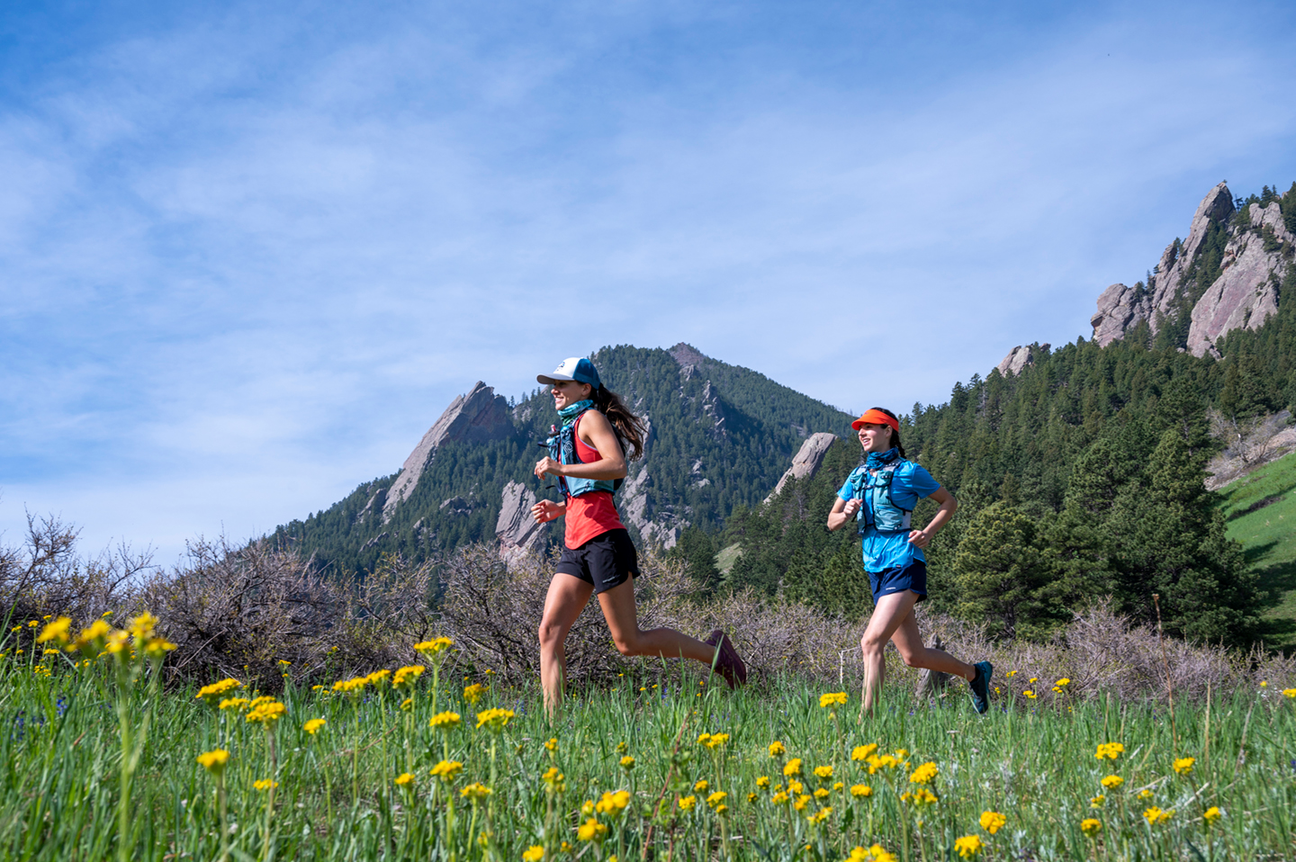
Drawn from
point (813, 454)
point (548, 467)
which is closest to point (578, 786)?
point (548, 467)

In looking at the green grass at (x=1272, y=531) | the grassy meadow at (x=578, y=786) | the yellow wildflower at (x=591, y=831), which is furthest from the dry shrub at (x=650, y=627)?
the green grass at (x=1272, y=531)

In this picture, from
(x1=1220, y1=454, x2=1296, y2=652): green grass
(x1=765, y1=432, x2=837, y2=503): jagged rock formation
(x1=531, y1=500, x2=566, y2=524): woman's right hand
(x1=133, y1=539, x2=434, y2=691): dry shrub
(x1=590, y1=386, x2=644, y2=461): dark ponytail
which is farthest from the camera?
(x1=765, y1=432, x2=837, y2=503): jagged rock formation

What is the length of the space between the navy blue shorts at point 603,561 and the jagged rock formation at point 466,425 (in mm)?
170036

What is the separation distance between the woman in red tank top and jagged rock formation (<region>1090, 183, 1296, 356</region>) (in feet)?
410

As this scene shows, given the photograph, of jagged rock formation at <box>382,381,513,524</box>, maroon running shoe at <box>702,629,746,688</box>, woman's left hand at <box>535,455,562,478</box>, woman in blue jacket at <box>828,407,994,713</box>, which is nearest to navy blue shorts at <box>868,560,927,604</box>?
woman in blue jacket at <box>828,407,994,713</box>

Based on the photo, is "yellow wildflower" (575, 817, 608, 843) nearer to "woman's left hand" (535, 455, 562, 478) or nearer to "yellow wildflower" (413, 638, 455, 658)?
"yellow wildflower" (413, 638, 455, 658)

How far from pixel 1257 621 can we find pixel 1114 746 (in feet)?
146

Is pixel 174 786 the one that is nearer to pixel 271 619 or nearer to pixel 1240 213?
pixel 271 619

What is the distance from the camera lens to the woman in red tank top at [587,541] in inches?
159

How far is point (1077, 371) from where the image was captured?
90250mm

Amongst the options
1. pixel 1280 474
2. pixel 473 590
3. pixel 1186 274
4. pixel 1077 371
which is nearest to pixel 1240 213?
pixel 1186 274

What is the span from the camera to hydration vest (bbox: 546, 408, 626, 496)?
13.8ft

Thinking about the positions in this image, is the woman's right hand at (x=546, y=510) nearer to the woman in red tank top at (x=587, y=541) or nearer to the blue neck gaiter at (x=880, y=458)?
the woman in red tank top at (x=587, y=541)

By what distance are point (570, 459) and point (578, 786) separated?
250 cm
